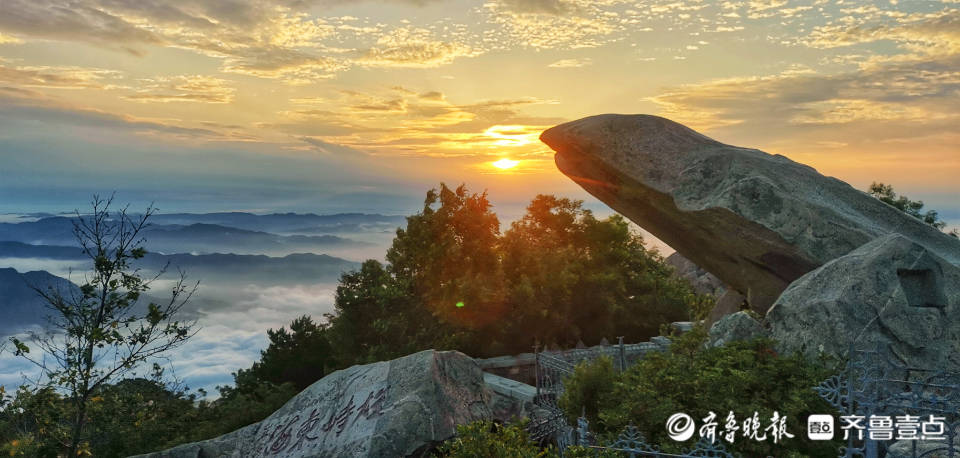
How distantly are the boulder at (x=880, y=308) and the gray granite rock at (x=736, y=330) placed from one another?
354 mm

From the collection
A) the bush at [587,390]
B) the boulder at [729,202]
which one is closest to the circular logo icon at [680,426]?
the bush at [587,390]

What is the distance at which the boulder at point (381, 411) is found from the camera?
9.99 meters

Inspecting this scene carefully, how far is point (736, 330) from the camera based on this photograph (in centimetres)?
1270

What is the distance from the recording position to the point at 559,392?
16.3 metres

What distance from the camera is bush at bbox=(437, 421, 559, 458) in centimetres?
870

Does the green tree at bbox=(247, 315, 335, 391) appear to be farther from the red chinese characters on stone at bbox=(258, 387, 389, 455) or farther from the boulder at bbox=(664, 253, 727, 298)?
the boulder at bbox=(664, 253, 727, 298)

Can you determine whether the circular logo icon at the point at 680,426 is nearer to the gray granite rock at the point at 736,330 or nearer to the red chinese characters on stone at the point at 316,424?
the gray granite rock at the point at 736,330

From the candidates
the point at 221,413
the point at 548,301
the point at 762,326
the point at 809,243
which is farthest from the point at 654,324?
the point at 221,413

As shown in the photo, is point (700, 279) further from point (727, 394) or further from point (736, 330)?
point (727, 394)

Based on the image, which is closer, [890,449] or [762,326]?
[890,449]

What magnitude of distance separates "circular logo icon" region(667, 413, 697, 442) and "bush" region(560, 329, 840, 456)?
0.15 m

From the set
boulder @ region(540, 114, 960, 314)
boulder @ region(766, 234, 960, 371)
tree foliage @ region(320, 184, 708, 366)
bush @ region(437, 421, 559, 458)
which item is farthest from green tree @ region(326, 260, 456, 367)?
bush @ region(437, 421, 559, 458)

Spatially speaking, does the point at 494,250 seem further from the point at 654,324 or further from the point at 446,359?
the point at 446,359

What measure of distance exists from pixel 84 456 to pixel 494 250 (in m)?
15.2
